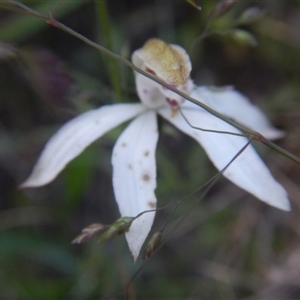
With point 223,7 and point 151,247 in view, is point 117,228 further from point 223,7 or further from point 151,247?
point 223,7

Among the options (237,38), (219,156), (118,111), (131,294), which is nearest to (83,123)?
(118,111)

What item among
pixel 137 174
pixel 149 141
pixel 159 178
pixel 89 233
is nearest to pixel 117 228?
pixel 89 233

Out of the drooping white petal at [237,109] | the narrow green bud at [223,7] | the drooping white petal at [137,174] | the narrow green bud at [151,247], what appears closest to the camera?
the narrow green bud at [151,247]

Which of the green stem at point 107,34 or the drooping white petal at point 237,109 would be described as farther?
the drooping white petal at point 237,109

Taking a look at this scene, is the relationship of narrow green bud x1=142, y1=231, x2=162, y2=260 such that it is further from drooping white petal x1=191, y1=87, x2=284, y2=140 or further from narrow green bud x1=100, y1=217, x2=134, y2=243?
drooping white petal x1=191, y1=87, x2=284, y2=140

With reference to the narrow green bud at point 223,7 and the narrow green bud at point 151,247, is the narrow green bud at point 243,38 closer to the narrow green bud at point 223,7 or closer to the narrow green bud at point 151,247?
the narrow green bud at point 223,7

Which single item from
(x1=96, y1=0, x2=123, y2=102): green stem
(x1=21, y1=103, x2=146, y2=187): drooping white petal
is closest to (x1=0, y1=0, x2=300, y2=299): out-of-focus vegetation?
(x1=96, y1=0, x2=123, y2=102): green stem

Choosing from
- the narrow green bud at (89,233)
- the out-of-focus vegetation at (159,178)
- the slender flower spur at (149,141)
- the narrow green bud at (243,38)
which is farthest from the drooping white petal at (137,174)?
the narrow green bud at (243,38)
